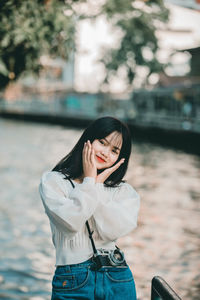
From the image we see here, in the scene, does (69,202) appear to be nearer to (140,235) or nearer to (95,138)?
(95,138)

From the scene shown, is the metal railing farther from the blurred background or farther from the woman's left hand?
the blurred background

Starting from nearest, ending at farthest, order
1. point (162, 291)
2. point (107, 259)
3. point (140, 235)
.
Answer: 1. point (162, 291)
2. point (107, 259)
3. point (140, 235)

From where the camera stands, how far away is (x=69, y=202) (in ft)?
6.58

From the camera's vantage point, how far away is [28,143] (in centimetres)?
2272

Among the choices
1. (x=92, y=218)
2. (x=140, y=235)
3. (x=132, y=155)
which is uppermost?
(x=92, y=218)

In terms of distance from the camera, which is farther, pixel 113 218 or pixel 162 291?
A: pixel 113 218

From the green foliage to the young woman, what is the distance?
2.05 metres

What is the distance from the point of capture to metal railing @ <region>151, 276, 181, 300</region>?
186cm

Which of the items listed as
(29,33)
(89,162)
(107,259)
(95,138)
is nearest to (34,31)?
(29,33)

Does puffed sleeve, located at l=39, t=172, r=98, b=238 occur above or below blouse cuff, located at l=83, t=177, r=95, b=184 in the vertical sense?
below

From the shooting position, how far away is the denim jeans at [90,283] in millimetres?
2027

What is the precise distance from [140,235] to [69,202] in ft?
17.4

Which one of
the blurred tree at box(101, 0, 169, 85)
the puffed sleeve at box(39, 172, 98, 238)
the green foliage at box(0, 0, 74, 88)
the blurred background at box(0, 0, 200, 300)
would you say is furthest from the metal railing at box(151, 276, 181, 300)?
the blurred tree at box(101, 0, 169, 85)

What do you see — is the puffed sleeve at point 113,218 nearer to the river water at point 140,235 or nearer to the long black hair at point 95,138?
the long black hair at point 95,138
